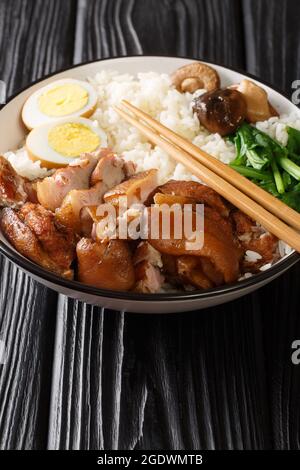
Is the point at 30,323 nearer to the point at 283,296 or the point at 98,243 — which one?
the point at 98,243

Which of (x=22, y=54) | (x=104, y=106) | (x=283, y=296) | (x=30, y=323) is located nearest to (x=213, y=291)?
(x=283, y=296)

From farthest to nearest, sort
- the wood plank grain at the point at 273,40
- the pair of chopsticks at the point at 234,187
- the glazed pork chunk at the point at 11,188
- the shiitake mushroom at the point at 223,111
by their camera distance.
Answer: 1. the wood plank grain at the point at 273,40
2. the shiitake mushroom at the point at 223,111
3. the glazed pork chunk at the point at 11,188
4. the pair of chopsticks at the point at 234,187

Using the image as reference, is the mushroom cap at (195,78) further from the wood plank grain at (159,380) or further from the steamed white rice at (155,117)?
the wood plank grain at (159,380)

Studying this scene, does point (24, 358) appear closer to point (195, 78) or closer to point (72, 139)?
point (72, 139)

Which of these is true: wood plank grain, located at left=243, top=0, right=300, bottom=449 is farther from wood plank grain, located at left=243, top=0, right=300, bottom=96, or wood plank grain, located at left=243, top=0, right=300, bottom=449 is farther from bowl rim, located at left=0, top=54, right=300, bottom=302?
bowl rim, located at left=0, top=54, right=300, bottom=302

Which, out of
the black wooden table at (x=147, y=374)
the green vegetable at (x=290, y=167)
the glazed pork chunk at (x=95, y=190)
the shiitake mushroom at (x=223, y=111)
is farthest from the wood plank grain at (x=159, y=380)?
the shiitake mushroom at (x=223, y=111)

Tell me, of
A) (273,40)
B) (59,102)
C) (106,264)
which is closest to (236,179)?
(106,264)
